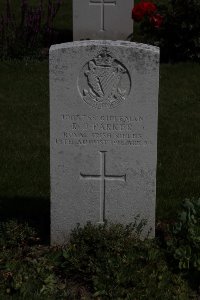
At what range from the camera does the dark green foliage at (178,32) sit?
1158 centimetres

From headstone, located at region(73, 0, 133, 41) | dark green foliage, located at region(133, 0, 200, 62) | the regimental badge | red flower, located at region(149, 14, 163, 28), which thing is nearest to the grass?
dark green foliage, located at region(133, 0, 200, 62)

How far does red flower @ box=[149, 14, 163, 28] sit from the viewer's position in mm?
11773

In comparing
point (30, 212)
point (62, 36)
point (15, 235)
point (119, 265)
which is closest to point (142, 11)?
point (62, 36)

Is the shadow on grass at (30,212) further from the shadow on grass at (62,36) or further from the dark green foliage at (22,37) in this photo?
the shadow on grass at (62,36)

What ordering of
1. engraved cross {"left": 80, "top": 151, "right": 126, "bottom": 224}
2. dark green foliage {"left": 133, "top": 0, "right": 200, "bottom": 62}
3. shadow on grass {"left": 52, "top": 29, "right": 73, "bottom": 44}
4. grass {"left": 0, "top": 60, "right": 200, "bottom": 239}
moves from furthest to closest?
shadow on grass {"left": 52, "top": 29, "right": 73, "bottom": 44} < dark green foliage {"left": 133, "top": 0, "right": 200, "bottom": 62} < grass {"left": 0, "top": 60, "right": 200, "bottom": 239} < engraved cross {"left": 80, "top": 151, "right": 126, "bottom": 224}

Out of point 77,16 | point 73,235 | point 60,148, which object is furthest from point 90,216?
point 77,16

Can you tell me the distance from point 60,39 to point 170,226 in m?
7.97

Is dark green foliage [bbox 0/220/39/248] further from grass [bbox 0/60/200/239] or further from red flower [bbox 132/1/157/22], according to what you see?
red flower [bbox 132/1/157/22]

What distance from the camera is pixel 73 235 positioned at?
5.43 metres

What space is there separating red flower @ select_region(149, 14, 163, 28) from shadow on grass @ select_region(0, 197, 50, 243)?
593cm

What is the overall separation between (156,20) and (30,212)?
6358 millimetres

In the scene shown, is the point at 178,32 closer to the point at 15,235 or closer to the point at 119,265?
the point at 15,235

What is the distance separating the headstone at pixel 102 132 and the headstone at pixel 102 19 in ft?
24.9

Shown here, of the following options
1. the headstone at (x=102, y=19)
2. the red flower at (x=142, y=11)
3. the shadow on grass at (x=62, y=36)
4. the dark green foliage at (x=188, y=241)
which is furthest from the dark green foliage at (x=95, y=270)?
the shadow on grass at (x=62, y=36)
